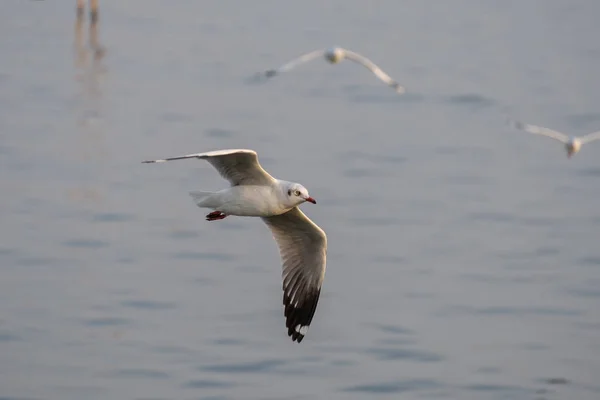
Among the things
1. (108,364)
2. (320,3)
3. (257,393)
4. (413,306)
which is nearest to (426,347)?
(413,306)

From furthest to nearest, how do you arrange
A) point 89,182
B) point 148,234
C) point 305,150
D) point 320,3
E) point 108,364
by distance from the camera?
point 320,3
point 305,150
point 89,182
point 148,234
point 108,364

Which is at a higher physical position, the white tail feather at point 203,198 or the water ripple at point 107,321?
the white tail feather at point 203,198

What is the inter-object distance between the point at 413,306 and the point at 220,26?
73.0 ft

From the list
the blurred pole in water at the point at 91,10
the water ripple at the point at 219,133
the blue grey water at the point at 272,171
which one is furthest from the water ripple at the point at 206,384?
the blurred pole in water at the point at 91,10

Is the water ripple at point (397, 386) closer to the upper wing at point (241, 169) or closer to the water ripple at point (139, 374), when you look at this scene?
the water ripple at point (139, 374)

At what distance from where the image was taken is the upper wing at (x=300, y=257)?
14.4m

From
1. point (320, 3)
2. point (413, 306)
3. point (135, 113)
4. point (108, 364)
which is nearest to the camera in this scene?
point (108, 364)

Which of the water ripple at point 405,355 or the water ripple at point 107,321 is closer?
the water ripple at point 405,355

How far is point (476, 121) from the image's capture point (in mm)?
30641

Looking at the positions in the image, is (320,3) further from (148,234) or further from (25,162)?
(148,234)

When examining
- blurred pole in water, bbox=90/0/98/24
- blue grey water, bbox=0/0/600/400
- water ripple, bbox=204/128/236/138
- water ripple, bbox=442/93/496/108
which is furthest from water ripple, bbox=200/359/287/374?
blurred pole in water, bbox=90/0/98/24

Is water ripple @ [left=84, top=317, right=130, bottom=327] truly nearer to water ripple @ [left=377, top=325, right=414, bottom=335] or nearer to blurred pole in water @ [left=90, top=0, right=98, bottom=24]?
water ripple @ [left=377, top=325, right=414, bottom=335]

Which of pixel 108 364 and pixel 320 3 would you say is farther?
pixel 320 3

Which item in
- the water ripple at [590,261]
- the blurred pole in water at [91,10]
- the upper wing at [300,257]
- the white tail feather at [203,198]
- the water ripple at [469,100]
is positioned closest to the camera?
the white tail feather at [203,198]
